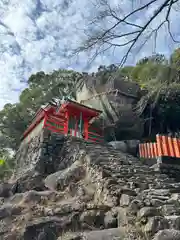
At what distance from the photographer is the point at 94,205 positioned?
476 cm

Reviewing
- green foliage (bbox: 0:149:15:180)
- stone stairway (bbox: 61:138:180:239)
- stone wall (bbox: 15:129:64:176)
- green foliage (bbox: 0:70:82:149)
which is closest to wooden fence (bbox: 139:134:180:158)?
stone stairway (bbox: 61:138:180:239)

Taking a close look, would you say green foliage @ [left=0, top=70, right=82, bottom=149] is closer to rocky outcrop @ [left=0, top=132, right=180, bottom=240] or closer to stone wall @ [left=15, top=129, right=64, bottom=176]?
stone wall @ [left=15, top=129, right=64, bottom=176]

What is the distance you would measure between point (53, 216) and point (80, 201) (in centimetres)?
78

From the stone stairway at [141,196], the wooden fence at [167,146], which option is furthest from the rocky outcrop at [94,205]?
the wooden fence at [167,146]

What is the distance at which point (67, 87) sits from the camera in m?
19.3

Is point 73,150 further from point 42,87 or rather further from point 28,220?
point 42,87

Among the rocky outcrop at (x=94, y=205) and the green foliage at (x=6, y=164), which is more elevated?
the green foliage at (x=6, y=164)

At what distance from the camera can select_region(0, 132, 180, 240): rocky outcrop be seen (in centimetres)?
357

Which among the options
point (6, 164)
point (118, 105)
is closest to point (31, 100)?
point (6, 164)

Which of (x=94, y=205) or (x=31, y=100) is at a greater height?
(x=31, y=100)

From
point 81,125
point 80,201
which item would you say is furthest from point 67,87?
point 80,201

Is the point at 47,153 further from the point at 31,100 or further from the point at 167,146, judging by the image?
the point at 31,100

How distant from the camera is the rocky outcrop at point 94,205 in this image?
3570mm

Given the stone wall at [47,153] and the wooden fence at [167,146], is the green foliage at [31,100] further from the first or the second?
the wooden fence at [167,146]
